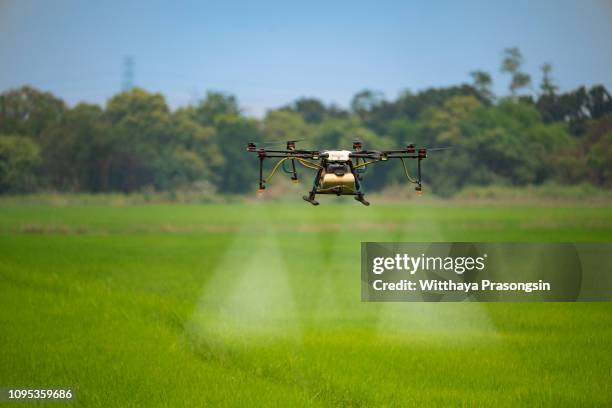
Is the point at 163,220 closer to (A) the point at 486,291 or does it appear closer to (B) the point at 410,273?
(A) the point at 486,291

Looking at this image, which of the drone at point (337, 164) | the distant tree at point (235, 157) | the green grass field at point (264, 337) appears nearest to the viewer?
the drone at point (337, 164)

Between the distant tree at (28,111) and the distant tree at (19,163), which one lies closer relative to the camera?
the distant tree at (19,163)

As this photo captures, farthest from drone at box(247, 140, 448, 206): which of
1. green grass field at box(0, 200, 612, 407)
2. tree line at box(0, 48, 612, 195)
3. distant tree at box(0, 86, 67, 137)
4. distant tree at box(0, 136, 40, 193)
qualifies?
distant tree at box(0, 86, 67, 137)

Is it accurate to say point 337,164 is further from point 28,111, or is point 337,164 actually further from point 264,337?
point 28,111

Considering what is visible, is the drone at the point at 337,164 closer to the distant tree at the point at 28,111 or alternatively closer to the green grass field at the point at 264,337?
the green grass field at the point at 264,337

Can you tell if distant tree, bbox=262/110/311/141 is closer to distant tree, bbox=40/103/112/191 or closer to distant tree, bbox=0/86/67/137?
distant tree, bbox=40/103/112/191

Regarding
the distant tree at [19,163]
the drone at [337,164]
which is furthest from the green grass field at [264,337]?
the distant tree at [19,163]
